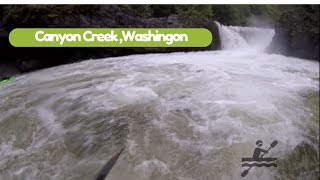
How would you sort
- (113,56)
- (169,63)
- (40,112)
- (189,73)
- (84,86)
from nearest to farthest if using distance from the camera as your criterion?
(40,112) < (84,86) < (189,73) < (169,63) < (113,56)

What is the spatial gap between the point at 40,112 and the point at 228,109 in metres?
1.26

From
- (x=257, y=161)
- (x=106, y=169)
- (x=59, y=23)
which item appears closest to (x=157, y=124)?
(x=106, y=169)

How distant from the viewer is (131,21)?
12.0 ft

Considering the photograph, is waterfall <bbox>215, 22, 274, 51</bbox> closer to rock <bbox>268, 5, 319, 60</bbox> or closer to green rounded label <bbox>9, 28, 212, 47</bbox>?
rock <bbox>268, 5, 319, 60</bbox>

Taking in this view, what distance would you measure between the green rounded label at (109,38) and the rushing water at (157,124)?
0.39 metres

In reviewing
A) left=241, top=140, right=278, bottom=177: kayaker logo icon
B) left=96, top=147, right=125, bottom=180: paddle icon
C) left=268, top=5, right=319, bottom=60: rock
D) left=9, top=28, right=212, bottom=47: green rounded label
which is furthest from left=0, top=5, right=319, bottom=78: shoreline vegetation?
left=96, top=147, right=125, bottom=180: paddle icon

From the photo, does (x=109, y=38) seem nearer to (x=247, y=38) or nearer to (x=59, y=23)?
(x=59, y=23)

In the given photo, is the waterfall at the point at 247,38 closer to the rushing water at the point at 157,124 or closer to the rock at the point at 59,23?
the rock at the point at 59,23

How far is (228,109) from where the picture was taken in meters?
2.43

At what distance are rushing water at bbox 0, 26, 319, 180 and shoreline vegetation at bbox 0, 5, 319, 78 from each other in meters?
0.37

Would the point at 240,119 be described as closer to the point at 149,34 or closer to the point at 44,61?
the point at 149,34

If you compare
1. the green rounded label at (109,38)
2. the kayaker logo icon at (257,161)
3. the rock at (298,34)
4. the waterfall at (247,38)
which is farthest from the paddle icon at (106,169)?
the rock at (298,34)

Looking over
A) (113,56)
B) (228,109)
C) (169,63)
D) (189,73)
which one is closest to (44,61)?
(113,56)
